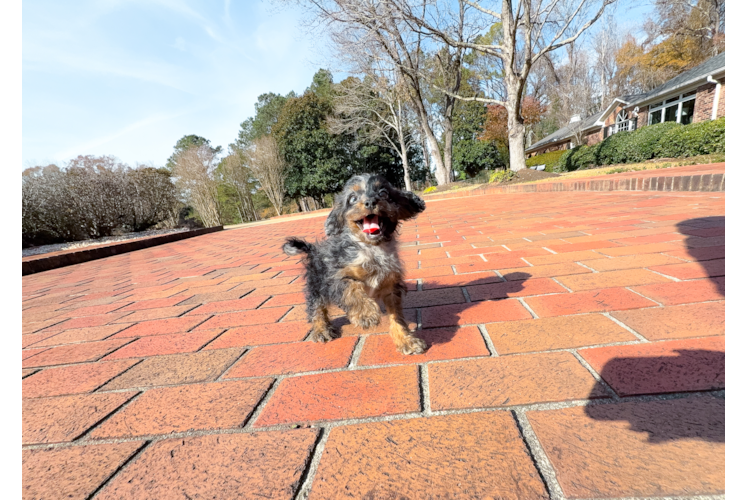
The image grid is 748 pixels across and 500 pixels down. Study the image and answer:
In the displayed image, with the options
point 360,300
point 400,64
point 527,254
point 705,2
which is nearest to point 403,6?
point 400,64

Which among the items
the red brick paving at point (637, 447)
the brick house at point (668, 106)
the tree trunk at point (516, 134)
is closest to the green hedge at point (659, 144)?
the brick house at point (668, 106)

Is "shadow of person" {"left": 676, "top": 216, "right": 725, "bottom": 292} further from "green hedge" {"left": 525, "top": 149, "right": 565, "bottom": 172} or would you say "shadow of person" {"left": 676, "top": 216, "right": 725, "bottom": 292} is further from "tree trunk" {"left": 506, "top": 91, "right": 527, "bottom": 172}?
"green hedge" {"left": 525, "top": 149, "right": 565, "bottom": 172}

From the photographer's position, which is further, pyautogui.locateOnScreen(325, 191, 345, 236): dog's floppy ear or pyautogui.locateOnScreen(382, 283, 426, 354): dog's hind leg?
pyautogui.locateOnScreen(325, 191, 345, 236): dog's floppy ear

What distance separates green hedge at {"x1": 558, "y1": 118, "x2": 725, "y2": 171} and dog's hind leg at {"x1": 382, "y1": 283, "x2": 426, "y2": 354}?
14414mm

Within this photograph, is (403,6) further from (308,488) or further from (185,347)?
(308,488)

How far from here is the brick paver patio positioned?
109cm

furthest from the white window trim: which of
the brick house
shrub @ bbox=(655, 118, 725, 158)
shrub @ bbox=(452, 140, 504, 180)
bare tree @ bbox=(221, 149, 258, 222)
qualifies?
bare tree @ bbox=(221, 149, 258, 222)

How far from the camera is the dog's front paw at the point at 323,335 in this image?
2.10 m

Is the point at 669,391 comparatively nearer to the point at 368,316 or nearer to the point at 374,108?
the point at 368,316

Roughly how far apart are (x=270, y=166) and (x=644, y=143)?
22487mm

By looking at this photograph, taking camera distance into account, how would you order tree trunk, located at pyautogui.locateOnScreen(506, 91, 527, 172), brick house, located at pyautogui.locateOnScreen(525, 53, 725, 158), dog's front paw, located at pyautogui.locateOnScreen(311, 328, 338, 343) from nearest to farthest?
dog's front paw, located at pyautogui.locateOnScreen(311, 328, 338, 343)
tree trunk, located at pyautogui.locateOnScreen(506, 91, 527, 172)
brick house, located at pyautogui.locateOnScreen(525, 53, 725, 158)

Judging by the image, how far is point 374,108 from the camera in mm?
23625

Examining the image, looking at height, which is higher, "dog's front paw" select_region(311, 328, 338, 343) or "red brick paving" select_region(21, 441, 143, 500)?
"red brick paving" select_region(21, 441, 143, 500)

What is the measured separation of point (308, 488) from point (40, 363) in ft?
7.33
